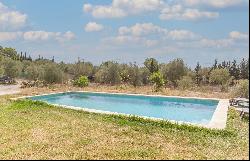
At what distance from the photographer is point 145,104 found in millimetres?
26625

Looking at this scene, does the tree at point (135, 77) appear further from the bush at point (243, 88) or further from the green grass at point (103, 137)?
the green grass at point (103, 137)

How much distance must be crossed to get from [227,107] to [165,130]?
26.9ft

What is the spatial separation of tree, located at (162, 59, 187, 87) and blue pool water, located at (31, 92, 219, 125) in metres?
13.3

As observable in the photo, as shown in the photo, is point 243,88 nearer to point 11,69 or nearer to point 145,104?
point 145,104

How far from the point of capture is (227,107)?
834 inches

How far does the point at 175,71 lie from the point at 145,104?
16.1 m

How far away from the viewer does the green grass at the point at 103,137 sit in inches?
376

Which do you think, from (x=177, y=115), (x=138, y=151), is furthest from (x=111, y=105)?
(x=138, y=151)

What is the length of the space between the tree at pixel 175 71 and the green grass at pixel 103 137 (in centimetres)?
2394

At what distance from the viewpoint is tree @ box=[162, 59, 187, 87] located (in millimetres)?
41781

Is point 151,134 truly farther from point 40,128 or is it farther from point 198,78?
point 198,78

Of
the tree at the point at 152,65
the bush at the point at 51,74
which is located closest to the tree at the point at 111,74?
the tree at the point at 152,65

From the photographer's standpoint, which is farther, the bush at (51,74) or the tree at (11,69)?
the tree at (11,69)

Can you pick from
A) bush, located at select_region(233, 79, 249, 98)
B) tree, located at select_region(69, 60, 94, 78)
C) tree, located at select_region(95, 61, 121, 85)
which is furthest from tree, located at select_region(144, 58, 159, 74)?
bush, located at select_region(233, 79, 249, 98)
